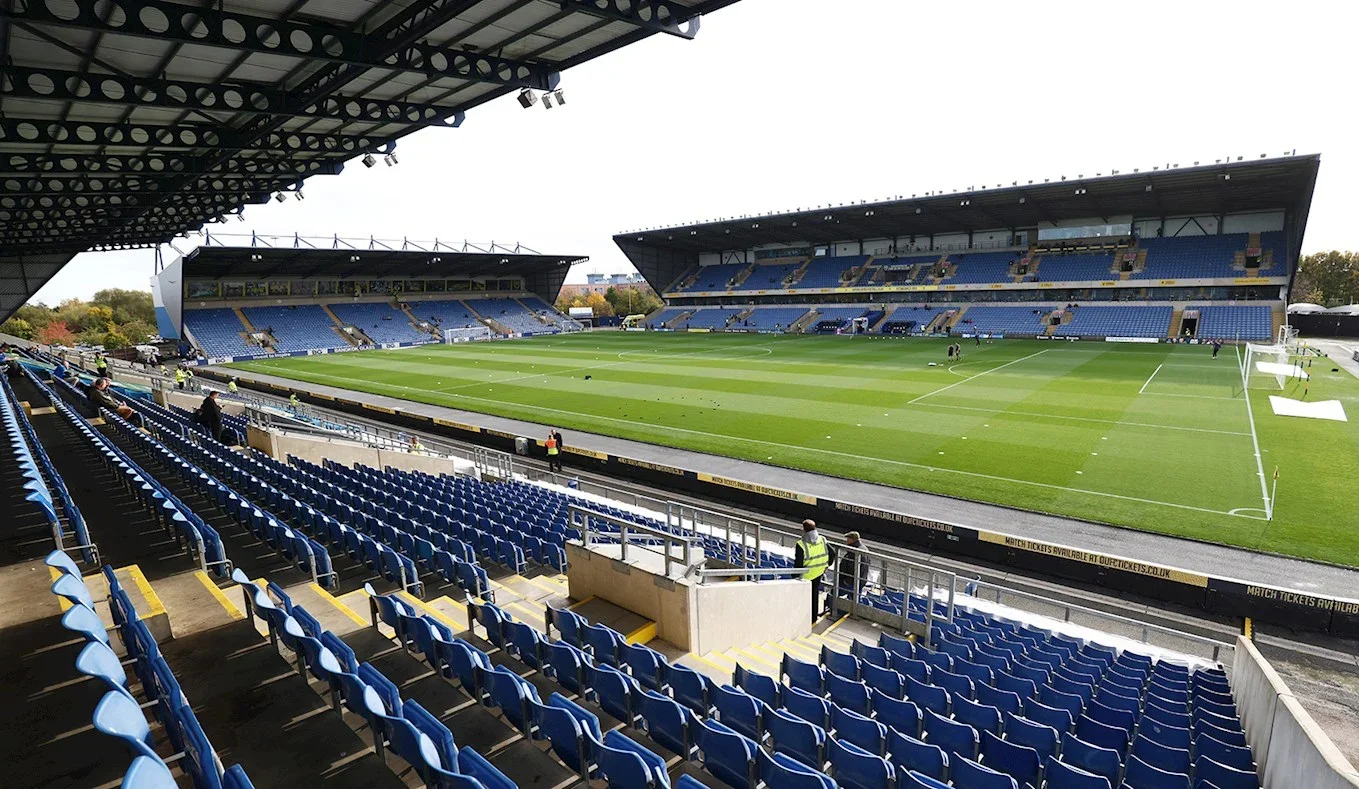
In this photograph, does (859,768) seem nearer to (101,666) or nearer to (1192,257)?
(101,666)

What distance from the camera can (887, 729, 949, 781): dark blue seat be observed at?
4.45m

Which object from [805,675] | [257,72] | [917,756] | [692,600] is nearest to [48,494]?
[257,72]

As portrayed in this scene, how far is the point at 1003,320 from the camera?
59.6 meters

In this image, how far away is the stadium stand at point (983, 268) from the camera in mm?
63875

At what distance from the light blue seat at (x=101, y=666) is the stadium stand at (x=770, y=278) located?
250 feet

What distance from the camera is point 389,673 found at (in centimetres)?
555

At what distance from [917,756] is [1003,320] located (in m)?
62.5

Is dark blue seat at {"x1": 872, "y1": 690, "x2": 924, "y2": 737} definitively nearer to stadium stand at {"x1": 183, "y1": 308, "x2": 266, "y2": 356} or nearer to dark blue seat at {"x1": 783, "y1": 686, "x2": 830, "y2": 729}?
dark blue seat at {"x1": 783, "y1": 686, "x2": 830, "y2": 729}

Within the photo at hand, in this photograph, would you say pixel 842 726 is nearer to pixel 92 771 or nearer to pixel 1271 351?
pixel 92 771

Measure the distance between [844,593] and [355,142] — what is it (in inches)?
634

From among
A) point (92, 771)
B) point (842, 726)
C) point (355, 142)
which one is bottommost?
point (842, 726)

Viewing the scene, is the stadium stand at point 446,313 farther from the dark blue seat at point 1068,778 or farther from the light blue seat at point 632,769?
the dark blue seat at point 1068,778

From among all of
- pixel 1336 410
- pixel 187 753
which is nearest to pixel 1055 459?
pixel 1336 410

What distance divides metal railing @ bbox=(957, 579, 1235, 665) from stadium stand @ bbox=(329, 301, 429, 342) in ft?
216
